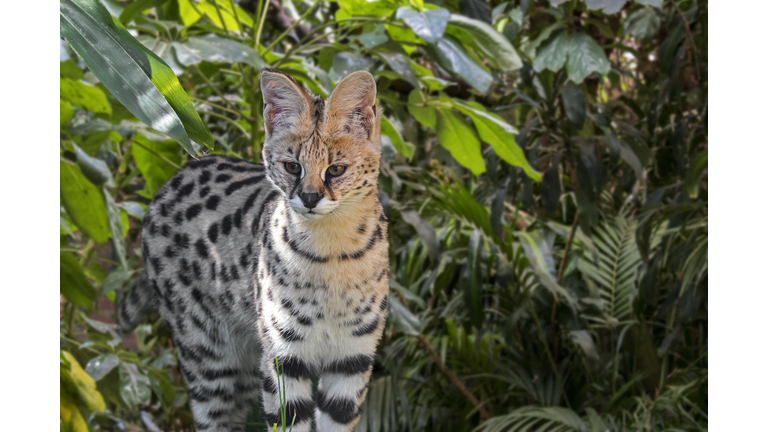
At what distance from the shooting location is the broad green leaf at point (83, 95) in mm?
1511

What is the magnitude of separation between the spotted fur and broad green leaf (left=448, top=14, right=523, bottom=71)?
0.70m

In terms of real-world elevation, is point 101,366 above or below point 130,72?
below

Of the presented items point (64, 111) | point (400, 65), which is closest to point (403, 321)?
point (400, 65)

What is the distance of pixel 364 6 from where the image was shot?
5.59ft

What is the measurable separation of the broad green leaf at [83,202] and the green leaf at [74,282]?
233 mm

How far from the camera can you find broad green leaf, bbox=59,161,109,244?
1535 millimetres

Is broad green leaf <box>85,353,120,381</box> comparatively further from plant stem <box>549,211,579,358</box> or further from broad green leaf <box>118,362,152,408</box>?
plant stem <box>549,211,579,358</box>

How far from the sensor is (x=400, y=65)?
1.64m

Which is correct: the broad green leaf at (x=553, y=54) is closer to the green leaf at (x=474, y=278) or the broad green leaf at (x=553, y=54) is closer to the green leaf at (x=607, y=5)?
the green leaf at (x=607, y=5)

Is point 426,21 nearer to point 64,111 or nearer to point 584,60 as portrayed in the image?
point 64,111

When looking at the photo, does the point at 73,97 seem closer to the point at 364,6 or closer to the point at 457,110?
the point at 364,6

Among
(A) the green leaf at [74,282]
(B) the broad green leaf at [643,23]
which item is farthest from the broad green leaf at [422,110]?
(B) the broad green leaf at [643,23]

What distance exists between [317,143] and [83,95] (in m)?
0.83

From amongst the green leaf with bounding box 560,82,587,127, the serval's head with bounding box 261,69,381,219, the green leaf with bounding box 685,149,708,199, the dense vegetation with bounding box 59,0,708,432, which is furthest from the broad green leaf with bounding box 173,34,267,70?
the green leaf with bounding box 685,149,708,199
